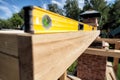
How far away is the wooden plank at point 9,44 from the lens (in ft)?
1.55

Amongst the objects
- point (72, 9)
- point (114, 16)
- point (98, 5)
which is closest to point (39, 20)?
point (114, 16)

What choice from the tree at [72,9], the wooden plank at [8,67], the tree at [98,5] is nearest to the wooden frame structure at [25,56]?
the wooden plank at [8,67]

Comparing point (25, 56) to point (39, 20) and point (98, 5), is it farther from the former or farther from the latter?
point (98, 5)

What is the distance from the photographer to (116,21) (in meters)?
20.7

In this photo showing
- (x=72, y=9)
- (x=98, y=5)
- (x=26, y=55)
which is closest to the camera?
(x=26, y=55)

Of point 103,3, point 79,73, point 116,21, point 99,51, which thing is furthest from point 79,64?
point 103,3

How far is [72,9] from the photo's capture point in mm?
27391

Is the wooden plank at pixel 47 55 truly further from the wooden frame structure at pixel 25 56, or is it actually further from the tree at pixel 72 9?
the tree at pixel 72 9

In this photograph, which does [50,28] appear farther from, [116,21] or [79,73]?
[116,21]

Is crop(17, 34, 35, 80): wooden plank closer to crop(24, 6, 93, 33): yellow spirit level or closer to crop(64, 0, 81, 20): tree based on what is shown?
crop(24, 6, 93, 33): yellow spirit level

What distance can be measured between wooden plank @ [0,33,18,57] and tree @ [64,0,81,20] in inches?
1018

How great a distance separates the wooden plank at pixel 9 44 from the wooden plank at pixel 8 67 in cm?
2

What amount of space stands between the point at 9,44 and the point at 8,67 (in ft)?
0.28

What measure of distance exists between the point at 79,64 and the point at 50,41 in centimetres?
464
